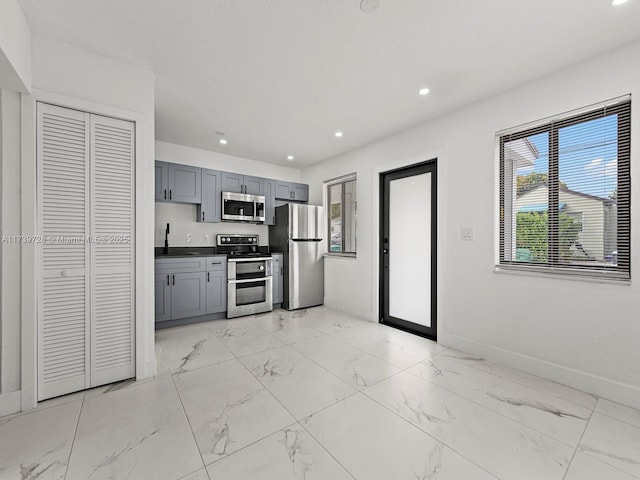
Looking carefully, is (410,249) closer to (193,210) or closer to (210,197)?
(210,197)

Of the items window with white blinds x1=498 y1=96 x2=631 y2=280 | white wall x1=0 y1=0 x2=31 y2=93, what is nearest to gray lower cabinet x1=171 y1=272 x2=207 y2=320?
white wall x1=0 y1=0 x2=31 y2=93

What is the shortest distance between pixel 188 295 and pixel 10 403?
192 cm

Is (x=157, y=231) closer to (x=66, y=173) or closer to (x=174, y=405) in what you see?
(x=66, y=173)

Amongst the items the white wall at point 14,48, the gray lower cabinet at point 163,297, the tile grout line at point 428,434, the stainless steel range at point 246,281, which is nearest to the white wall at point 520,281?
the tile grout line at point 428,434

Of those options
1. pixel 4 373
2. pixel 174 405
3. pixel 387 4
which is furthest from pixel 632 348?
pixel 4 373

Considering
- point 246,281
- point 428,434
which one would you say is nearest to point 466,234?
point 428,434

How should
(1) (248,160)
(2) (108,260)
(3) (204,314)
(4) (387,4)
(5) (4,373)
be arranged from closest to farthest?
1. (4) (387,4)
2. (5) (4,373)
3. (2) (108,260)
4. (3) (204,314)
5. (1) (248,160)

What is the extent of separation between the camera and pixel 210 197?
4.23 meters

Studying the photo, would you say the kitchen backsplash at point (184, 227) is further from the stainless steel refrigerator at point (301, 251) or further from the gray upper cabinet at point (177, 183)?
the stainless steel refrigerator at point (301, 251)

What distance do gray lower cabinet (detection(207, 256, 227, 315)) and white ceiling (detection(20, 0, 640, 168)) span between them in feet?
6.54

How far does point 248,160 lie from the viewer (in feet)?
15.8

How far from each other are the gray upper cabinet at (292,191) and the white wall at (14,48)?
3364 mm

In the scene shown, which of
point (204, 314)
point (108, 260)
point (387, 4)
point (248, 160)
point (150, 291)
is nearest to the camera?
point (387, 4)

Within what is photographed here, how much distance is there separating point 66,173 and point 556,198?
12.7 feet
